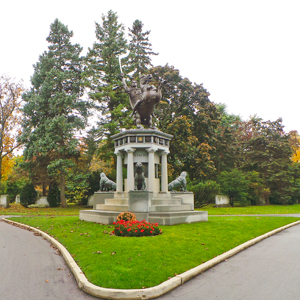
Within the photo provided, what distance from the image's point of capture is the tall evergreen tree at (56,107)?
28422 millimetres

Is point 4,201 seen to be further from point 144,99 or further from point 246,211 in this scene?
point 246,211

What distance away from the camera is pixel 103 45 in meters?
32.5

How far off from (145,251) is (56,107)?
2585 cm

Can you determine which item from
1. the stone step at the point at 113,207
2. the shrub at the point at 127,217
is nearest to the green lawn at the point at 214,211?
the stone step at the point at 113,207

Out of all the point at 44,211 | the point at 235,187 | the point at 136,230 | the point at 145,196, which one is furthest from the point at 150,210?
the point at 235,187

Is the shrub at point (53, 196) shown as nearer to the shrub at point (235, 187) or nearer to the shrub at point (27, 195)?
the shrub at point (27, 195)

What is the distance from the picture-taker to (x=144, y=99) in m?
15.4

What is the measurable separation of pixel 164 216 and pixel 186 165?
59.6 feet

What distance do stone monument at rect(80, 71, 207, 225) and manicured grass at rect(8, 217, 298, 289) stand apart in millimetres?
1547

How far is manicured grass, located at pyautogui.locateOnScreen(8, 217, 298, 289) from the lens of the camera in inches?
216

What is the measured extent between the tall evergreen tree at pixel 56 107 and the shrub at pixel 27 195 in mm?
3355

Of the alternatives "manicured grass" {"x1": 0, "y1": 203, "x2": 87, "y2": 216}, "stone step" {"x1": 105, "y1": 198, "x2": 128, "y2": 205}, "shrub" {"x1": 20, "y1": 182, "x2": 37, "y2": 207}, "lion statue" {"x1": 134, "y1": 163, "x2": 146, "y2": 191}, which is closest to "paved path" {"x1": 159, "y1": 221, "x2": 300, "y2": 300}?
"lion statue" {"x1": 134, "y1": 163, "x2": 146, "y2": 191}

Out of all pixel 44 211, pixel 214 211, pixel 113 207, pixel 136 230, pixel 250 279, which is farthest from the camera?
pixel 44 211

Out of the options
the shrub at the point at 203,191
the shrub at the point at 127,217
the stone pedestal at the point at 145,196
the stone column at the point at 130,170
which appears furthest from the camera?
the shrub at the point at 203,191
